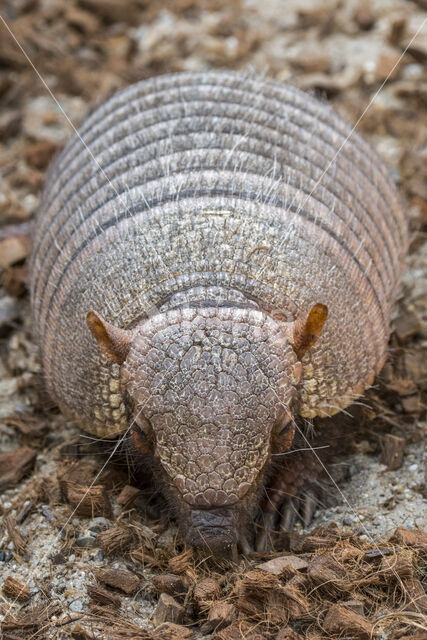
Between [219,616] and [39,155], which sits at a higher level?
[39,155]

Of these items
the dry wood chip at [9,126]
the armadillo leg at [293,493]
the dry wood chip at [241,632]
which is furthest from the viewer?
the dry wood chip at [9,126]

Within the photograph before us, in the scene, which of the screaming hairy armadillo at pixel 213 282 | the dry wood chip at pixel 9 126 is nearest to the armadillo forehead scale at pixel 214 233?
the screaming hairy armadillo at pixel 213 282

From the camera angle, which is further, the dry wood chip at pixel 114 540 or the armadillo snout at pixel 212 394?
the dry wood chip at pixel 114 540

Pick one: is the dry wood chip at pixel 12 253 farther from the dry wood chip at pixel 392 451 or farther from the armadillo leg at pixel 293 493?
the dry wood chip at pixel 392 451

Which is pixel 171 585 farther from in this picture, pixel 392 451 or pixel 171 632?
pixel 392 451

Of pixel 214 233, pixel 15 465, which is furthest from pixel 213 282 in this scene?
pixel 15 465

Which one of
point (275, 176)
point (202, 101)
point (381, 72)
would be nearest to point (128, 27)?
point (381, 72)
